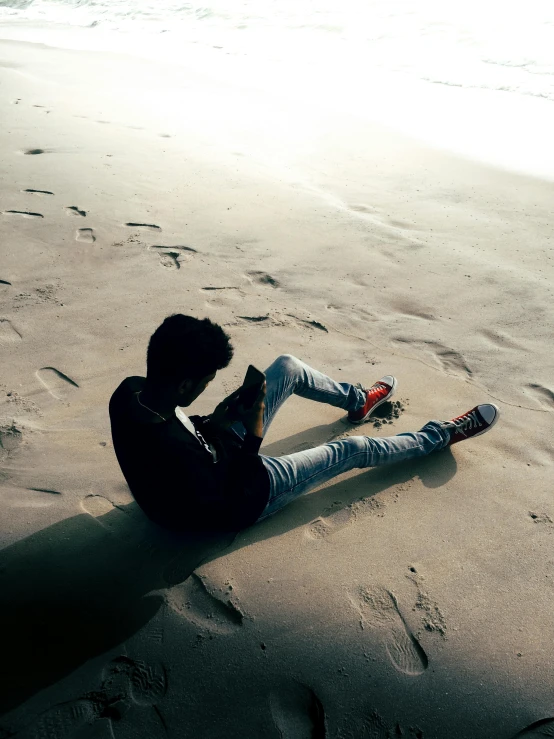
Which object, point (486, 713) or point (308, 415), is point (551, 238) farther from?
point (486, 713)

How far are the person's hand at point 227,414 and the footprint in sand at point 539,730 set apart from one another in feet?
5.06

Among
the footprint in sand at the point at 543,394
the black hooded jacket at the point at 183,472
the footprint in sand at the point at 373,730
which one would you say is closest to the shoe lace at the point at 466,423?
the footprint in sand at the point at 543,394

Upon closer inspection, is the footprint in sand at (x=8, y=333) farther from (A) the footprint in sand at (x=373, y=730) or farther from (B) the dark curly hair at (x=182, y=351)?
(A) the footprint in sand at (x=373, y=730)

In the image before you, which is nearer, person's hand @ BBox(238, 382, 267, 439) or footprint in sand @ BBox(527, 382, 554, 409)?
person's hand @ BBox(238, 382, 267, 439)

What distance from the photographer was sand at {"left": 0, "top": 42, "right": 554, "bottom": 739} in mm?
2381

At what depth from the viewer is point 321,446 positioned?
10.4 ft

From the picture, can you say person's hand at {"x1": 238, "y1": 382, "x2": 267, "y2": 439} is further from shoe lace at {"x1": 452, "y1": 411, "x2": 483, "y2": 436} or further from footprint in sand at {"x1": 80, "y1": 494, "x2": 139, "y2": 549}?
shoe lace at {"x1": 452, "y1": 411, "x2": 483, "y2": 436}

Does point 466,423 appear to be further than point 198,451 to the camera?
Yes

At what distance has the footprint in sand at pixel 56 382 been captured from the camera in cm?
385

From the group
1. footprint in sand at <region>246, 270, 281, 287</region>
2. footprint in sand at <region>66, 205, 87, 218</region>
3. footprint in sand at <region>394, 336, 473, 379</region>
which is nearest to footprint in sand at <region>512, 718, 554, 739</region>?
footprint in sand at <region>394, 336, 473, 379</region>

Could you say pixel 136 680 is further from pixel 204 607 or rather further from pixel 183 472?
pixel 183 472

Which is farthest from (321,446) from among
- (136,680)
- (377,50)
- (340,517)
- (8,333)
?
(377,50)

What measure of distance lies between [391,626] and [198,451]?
39.6 inches

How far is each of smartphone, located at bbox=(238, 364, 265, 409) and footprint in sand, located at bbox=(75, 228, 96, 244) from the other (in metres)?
3.10
